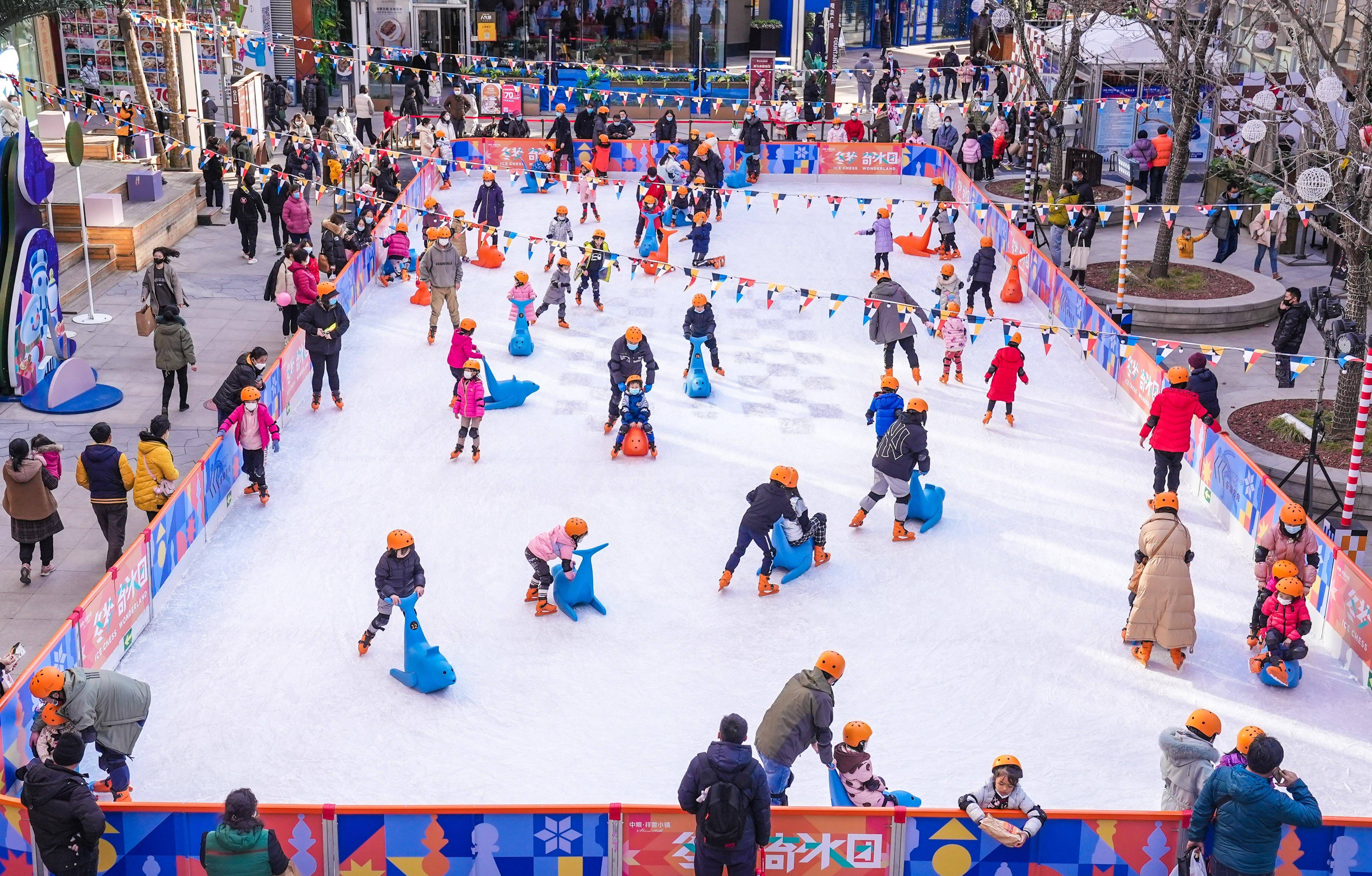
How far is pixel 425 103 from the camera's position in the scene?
34906 mm

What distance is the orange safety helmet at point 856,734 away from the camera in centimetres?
829

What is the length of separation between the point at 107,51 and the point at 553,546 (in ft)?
72.5

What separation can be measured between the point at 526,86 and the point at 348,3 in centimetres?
840

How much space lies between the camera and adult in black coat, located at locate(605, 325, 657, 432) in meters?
14.8

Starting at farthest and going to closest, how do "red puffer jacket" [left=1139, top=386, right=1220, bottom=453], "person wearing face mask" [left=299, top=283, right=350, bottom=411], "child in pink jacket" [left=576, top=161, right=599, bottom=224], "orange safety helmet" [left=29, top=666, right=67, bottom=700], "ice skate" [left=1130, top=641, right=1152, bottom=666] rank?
"child in pink jacket" [left=576, top=161, right=599, bottom=224]
"person wearing face mask" [left=299, top=283, right=350, bottom=411]
"red puffer jacket" [left=1139, top=386, right=1220, bottom=453]
"ice skate" [left=1130, top=641, right=1152, bottom=666]
"orange safety helmet" [left=29, top=666, right=67, bottom=700]

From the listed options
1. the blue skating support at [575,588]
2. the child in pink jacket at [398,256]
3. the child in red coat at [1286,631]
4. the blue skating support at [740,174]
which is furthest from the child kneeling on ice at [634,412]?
the blue skating support at [740,174]

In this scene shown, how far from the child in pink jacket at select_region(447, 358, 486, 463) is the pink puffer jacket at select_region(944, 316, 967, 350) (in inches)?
215

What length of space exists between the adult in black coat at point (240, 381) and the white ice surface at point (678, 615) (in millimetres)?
901

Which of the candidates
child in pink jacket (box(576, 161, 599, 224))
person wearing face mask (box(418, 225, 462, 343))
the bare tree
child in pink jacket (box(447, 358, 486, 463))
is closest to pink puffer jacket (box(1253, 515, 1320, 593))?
child in pink jacket (box(447, 358, 486, 463))

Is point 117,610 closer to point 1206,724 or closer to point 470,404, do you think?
point 470,404

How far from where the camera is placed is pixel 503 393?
16562mm

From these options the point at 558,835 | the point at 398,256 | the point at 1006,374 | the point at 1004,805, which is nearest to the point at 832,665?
the point at 1004,805

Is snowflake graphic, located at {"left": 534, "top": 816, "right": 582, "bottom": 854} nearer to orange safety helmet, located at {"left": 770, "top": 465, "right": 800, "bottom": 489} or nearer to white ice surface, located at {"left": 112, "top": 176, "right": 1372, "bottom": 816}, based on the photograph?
white ice surface, located at {"left": 112, "top": 176, "right": 1372, "bottom": 816}

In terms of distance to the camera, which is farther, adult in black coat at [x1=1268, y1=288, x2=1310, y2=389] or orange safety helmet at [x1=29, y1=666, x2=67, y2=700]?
adult in black coat at [x1=1268, y1=288, x2=1310, y2=389]
